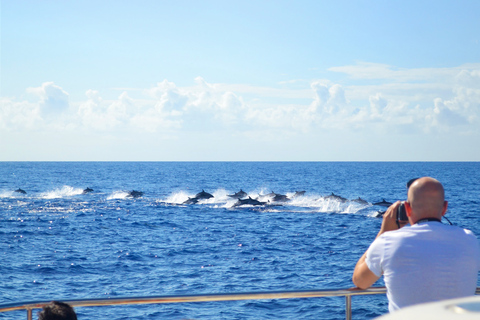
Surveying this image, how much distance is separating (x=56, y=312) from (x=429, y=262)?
2.33 metres

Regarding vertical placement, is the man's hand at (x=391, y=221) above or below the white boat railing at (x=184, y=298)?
above

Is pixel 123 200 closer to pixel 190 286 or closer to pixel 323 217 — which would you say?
pixel 323 217

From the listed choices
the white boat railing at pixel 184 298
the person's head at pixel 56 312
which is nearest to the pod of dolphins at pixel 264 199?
the white boat railing at pixel 184 298


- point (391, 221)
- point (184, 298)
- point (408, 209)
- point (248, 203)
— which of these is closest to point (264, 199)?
point (248, 203)

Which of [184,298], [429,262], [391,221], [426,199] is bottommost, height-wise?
[184,298]

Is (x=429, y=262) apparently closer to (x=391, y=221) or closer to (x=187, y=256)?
(x=391, y=221)

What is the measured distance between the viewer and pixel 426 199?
302cm

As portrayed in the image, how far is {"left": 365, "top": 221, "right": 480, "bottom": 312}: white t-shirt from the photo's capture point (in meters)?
2.89

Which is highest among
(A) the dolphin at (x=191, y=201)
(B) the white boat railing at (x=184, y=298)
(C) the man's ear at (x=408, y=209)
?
(C) the man's ear at (x=408, y=209)

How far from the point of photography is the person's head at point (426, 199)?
3000mm

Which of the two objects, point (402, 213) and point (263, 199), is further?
point (263, 199)

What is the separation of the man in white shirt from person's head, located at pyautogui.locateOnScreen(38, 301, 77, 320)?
1.96 m

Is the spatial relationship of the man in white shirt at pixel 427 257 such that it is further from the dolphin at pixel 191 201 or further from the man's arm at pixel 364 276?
the dolphin at pixel 191 201

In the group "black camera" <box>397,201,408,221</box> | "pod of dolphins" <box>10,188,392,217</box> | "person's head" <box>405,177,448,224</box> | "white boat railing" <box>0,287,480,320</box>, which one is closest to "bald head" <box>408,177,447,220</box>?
"person's head" <box>405,177,448,224</box>
